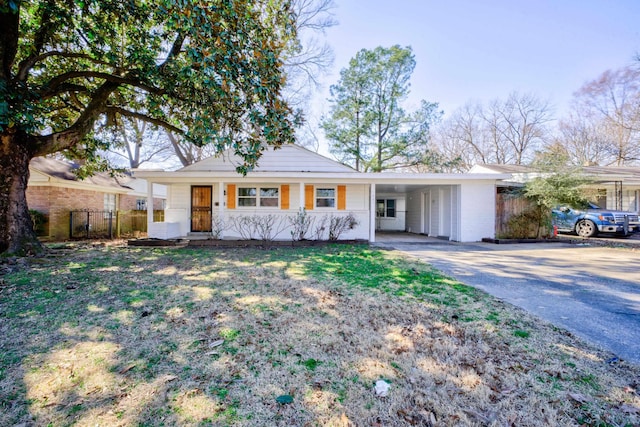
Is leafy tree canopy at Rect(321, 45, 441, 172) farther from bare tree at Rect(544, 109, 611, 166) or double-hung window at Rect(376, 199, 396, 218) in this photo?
bare tree at Rect(544, 109, 611, 166)

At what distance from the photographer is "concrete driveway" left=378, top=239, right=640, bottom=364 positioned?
320 centimetres

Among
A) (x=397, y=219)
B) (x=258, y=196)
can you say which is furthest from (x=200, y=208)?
(x=397, y=219)

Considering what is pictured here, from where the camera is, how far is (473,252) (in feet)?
28.6

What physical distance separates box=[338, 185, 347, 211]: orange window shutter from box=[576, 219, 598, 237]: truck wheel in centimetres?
1078

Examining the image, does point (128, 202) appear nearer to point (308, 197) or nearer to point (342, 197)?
point (308, 197)

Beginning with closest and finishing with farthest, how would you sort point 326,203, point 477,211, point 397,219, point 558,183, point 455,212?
point 558,183 → point 477,211 → point 326,203 → point 455,212 → point 397,219

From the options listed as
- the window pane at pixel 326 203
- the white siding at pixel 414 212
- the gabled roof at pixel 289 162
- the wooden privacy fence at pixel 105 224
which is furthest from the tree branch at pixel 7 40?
the white siding at pixel 414 212

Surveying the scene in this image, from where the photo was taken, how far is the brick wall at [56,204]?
1162 centimetres

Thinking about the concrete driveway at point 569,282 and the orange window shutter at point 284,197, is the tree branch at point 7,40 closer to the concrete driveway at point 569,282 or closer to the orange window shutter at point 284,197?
the orange window shutter at point 284,197

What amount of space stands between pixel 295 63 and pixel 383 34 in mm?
7186

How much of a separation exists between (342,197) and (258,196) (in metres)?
3.36

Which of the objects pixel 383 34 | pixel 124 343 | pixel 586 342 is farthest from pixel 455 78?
pixel 124 343

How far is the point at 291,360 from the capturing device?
250cm

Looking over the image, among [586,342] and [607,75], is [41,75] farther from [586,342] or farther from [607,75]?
[607,75]
